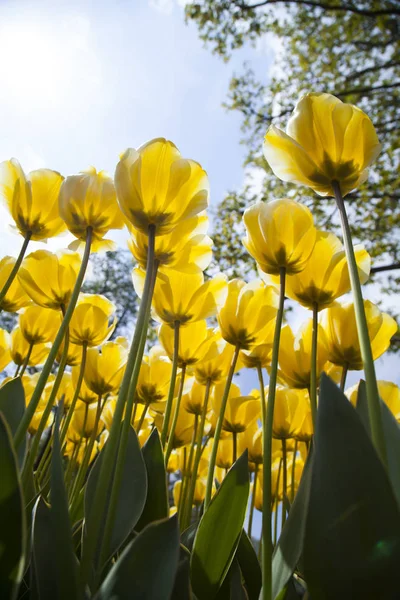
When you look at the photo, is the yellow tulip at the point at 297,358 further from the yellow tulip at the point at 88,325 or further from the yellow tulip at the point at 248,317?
the yellow tulip at the point at 88,325

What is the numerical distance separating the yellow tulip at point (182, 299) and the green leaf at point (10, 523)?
556 mm

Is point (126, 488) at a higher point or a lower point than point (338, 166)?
lower

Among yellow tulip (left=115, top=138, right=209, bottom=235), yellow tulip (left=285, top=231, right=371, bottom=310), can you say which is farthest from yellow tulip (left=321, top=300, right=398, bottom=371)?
Result: yellow tulip (left=115, top=138, right=209, bottom=235)

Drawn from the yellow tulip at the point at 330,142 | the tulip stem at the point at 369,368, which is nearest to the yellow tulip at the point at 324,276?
the yellow tulip at the point at 330,142

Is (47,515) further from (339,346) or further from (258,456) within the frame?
(258,456)

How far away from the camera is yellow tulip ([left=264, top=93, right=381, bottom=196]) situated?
65cm

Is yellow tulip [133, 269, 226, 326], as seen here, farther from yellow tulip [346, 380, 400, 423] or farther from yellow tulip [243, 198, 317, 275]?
yellow tulip [346, 380, 400, 423]

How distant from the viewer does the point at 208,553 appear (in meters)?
0.50

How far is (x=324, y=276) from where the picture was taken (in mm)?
818

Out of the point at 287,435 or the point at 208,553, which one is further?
the point at 287,435

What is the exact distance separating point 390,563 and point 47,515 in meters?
0.32

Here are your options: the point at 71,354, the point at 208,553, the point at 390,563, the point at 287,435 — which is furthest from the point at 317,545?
the point at 71,354

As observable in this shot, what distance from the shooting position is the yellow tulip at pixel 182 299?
0.93m

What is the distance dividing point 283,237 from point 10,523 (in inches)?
21.7
